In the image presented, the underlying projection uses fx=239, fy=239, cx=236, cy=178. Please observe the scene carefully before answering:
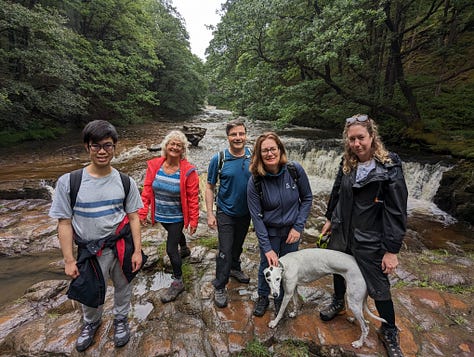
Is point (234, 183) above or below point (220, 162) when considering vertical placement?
below

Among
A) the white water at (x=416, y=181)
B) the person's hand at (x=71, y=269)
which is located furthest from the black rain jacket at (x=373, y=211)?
the white water at (x=416, y=181)

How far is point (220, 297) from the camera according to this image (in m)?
2.83

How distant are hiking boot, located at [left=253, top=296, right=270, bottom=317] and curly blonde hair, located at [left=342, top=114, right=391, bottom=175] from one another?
1644mm

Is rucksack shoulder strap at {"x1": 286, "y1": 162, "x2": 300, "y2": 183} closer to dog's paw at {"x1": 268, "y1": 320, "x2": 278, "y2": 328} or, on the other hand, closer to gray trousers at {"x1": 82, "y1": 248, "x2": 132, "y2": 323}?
dog's paw at {"x1": 268, "y1": 320, "x2": 278, "y2": 328}

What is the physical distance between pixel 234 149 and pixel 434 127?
1188 cm

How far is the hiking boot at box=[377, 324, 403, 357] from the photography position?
2146 millimetres

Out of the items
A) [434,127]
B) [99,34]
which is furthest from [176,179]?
[99,34]

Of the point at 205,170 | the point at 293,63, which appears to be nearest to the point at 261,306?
the point at 205,170

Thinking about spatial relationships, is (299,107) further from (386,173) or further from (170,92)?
(170,92)

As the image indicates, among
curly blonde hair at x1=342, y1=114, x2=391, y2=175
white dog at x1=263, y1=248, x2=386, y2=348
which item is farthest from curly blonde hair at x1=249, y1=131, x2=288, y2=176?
white dog at x1=263, y1=248, x2=386, y2=348

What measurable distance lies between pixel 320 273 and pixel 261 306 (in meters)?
0.79

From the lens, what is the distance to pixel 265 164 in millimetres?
2328

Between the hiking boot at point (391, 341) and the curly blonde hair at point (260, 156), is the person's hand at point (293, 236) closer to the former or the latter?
the curly blonde hair at point (260, 156)

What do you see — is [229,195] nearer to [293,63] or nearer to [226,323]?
[226,323]
